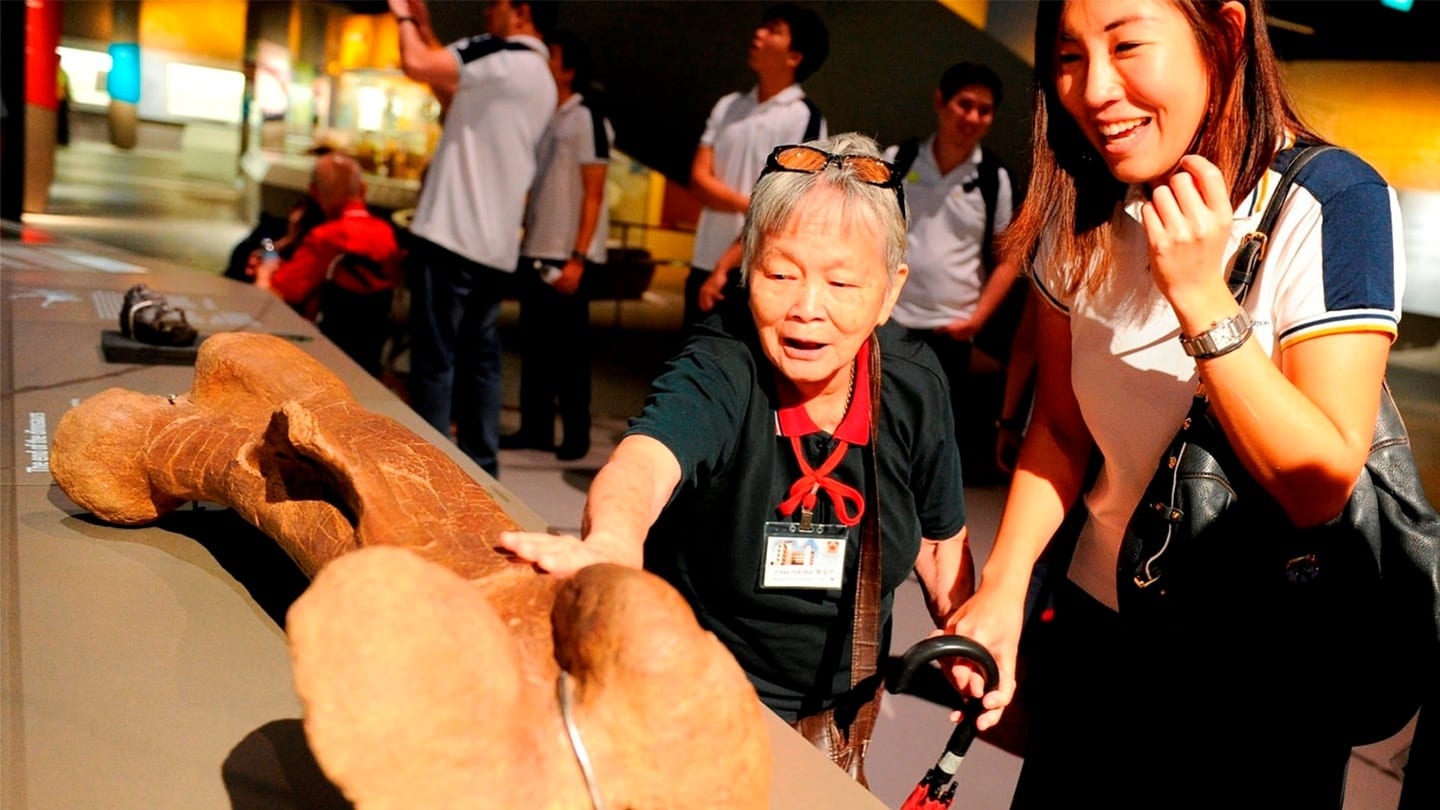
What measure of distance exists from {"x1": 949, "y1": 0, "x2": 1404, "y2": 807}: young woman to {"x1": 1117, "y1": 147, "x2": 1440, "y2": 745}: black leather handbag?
0.02 metres

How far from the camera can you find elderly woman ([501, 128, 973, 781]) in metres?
1.57

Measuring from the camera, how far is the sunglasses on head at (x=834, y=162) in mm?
1607

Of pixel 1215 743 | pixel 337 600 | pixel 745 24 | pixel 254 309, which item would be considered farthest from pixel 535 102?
pixel 337 600

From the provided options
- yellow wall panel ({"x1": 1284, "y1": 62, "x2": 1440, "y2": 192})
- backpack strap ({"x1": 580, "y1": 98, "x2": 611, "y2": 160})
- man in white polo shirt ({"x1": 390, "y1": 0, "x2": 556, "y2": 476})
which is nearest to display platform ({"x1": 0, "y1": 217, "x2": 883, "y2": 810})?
man in white polo shirt ({"x1": 390, "y1": 0, "x2": 556, "y2": 476})

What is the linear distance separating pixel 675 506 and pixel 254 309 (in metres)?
2.57

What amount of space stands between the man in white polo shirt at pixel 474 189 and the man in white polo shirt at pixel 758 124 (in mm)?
643

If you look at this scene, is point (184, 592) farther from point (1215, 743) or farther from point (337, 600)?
point (1215, 743)

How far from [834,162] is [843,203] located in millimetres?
76

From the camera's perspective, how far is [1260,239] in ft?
4.66

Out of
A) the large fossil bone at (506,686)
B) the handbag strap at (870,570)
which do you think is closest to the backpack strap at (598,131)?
the handbag strap at (870,570)

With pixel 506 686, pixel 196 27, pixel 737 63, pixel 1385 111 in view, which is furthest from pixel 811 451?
pixel 196 27

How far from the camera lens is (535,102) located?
4348 mm

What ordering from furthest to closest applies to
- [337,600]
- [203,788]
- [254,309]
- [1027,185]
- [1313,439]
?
[254,309], [1027,185], [1313,439], [203,788], [337,600]

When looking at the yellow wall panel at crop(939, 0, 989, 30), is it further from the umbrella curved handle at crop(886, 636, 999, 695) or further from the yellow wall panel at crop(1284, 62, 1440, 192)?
the umbrella curved handle at crop(886, 636, 999, 695)
